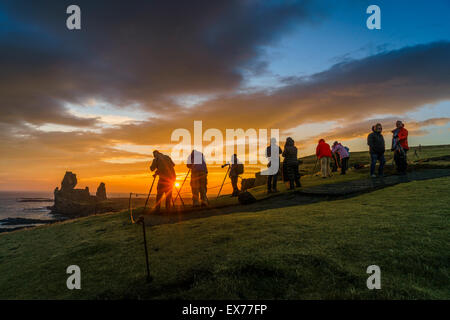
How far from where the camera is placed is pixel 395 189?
12.4m

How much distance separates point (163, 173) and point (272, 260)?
35.8ft

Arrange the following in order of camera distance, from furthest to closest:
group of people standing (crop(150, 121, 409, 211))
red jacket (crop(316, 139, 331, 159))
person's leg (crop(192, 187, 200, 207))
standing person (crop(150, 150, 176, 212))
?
1. red jacket (crop(316, 139, 331, 159))
2. person's leg (crop(192, 187, 200, 207))
3. group of people standing (crop(150, 121, 409, 211))
4. standing person (crop(150, 150, 176, 212))

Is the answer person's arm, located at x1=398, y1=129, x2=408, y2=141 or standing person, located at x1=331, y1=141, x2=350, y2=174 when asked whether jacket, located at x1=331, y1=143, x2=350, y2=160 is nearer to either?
standing person, located at x1=331, y1=141, x2=350, y2=174

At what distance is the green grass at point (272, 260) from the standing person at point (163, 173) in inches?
211

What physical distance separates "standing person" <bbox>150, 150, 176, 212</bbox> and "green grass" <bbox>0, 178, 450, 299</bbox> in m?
5.37

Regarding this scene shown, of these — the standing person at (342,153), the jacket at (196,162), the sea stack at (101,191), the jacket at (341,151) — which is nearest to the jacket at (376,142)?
the standing person at (342,153)

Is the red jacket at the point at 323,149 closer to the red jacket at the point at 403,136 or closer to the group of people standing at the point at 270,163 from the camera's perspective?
the group of people standing at the point at 270,163

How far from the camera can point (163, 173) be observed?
1475 cm

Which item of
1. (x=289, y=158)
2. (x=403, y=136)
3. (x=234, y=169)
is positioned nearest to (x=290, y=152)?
(x=289, y=158)

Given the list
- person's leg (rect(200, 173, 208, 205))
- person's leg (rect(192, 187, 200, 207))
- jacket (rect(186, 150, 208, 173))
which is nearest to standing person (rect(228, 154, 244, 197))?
person's leg (rect(200, 173, 208, 205))

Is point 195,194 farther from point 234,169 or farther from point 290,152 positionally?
point 290,152

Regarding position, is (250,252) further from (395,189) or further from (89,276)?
(395,189)

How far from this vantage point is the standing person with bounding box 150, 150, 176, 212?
14.8m
